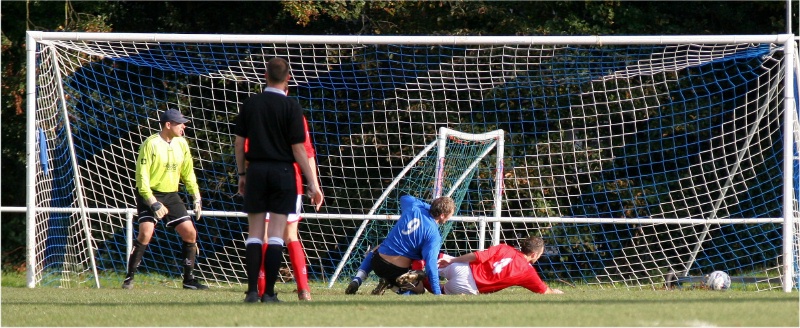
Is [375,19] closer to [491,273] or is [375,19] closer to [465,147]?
[465,147]

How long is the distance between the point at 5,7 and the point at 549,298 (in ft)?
36.2

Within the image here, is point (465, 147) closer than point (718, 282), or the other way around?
point (718, 282)

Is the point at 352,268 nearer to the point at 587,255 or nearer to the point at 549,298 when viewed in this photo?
the point at 587,255

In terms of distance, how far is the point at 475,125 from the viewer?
13.6 meters

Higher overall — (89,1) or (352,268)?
(89,1)

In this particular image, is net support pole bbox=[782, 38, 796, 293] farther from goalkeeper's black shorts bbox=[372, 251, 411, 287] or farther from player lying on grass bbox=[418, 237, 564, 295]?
goalkeeper's black shorts bbox=[372, 251, 411, 287]

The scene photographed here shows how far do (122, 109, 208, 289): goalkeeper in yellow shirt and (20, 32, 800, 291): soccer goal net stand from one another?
1.14m

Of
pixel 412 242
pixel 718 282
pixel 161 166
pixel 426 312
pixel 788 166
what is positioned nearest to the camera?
pixel 426 312

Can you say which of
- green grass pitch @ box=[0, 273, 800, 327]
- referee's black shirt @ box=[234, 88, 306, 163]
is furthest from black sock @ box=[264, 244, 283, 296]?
referee's black shirt @ box=[234, 88, 306, 163]

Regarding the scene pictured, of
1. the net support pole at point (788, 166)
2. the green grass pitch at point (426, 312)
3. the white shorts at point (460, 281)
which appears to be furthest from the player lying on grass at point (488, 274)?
the net support pole at point (788, 166)

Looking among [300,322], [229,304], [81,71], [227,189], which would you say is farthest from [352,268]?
[300,322]

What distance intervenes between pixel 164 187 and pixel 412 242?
259 centimetres

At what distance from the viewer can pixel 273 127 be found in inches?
254

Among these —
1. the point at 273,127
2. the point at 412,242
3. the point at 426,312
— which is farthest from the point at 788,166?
the point at 273,127
